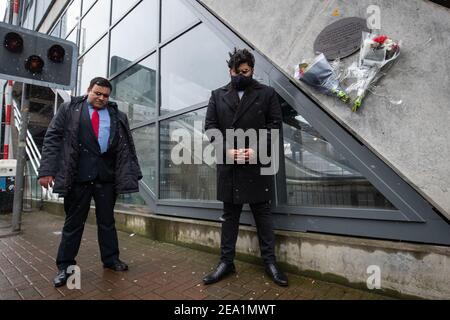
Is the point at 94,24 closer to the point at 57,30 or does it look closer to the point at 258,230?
the point at 57,30

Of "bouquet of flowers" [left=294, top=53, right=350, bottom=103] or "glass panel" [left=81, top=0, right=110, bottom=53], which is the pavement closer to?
"bouquet of flowers" [left=294, top=53, right=350, bottom=103]

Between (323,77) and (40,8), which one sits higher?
(40,8)

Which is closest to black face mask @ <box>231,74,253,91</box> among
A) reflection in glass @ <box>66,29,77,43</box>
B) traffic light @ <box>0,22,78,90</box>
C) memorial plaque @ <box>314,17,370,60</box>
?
memorial plaque @ <box>314,17,370,60</box>

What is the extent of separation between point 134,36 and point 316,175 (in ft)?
14.8

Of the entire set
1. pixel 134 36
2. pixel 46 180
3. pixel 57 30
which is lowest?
pixel 46 180

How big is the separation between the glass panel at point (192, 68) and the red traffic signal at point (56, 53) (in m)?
1.59

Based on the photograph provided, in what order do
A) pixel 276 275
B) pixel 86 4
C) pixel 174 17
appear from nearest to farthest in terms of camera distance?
1. pixel 276 275
2. pixel 174 17
3. pixel 86 4

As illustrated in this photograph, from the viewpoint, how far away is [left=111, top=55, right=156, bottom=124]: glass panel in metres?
4.60

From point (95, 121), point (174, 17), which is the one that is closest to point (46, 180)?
point (95, 121)

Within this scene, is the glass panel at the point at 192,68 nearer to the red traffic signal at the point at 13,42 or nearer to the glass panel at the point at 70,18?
the red traffic signal at the point at 13,42

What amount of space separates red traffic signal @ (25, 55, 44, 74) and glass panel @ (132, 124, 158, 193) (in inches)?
68.5

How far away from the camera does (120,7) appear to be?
18.8 ft

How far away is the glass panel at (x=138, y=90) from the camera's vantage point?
4.60 meters

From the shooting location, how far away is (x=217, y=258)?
2.98 m
